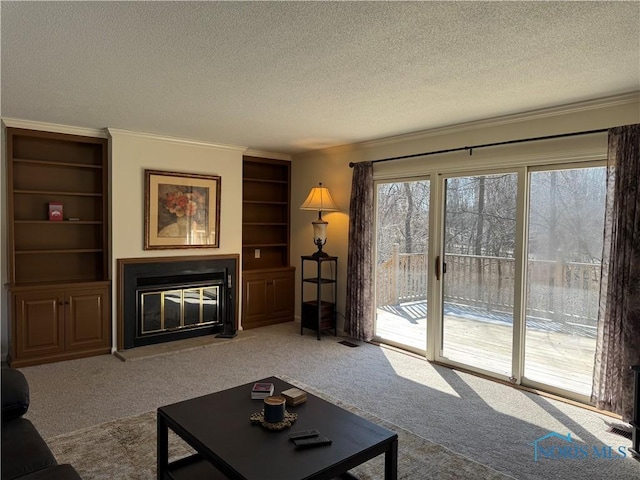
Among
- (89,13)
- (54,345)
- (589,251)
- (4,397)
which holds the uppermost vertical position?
(89,13)

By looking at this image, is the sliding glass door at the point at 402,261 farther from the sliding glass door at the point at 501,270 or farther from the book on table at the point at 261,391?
the book on table at the point at 261,391

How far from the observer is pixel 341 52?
2.52 meters

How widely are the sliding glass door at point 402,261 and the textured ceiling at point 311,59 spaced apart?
1.09m

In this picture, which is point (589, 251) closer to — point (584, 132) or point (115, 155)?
point (584, 132)

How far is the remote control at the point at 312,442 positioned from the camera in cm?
200

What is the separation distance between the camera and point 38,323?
173 inches

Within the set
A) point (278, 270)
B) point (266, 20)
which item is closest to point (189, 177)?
point (278, 270)

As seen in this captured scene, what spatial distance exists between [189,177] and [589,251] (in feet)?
13.8

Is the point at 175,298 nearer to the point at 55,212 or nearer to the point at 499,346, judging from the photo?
the point at 55,212

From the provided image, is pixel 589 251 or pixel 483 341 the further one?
pixel 483 341

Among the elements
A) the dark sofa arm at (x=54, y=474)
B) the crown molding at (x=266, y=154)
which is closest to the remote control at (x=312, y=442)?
the dark sofa arm at (x=54, y=474)

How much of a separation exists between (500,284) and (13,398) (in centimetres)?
379

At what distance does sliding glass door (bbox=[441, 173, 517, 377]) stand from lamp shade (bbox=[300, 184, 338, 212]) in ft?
5.01

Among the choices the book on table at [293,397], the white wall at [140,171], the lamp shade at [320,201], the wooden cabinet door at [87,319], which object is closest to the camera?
the book on table at [293,397]
